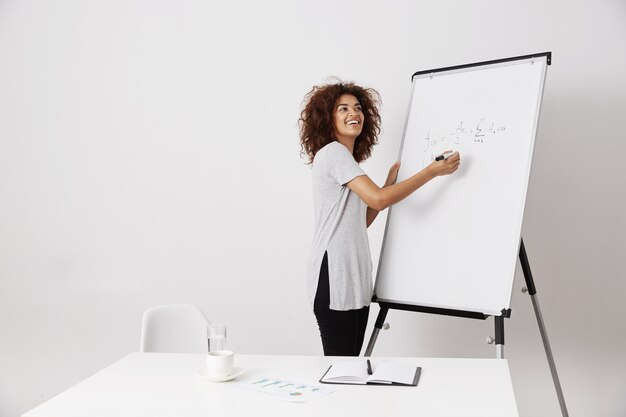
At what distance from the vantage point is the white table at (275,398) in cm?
168

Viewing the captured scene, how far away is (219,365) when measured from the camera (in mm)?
1920

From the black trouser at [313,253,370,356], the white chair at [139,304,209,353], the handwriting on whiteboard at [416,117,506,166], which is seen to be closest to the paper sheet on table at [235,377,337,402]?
the black trouser at [313,253,370,356]

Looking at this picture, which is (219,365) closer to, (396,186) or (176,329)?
(176,329)

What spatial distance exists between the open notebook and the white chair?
90cm

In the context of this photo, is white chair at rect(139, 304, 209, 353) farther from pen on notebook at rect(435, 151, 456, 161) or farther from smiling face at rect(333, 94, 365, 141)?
pen on notebook at rect(435, 151, 456, 161)

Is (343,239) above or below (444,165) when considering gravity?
below

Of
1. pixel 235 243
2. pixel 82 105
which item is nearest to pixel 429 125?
pixel 235 243

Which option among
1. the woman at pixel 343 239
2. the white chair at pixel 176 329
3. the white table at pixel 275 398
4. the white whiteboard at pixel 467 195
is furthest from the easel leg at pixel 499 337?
the white chair at pixel 176 329

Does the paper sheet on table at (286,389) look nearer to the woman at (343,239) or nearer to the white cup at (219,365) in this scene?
the white cup at (219,365)

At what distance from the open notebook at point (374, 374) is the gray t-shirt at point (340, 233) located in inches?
22.9

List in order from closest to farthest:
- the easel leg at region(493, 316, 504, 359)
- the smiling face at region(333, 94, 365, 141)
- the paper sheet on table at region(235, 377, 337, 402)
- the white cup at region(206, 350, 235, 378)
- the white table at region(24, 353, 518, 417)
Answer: the white table at region(24, 353, 518, 417) < the paper sheet on table at region(235, 377, 337, 402) < the white cup at region(206, 350, 235, 378) < the easel leg at region(493, 316, 504, 359) < the smiling face at region(333, 94, 365, 141)

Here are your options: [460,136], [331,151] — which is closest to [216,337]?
[331,151]

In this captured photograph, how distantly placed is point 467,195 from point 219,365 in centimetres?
128

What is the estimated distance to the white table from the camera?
1679mm
